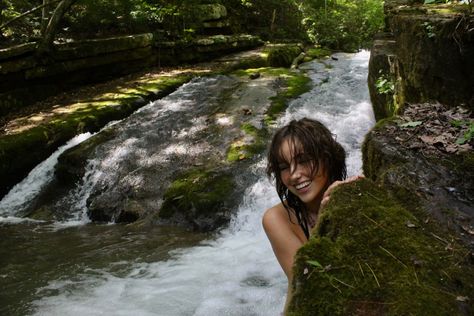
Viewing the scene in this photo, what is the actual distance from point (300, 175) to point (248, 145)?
5637 millimetres

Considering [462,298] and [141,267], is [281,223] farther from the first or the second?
[141,267]

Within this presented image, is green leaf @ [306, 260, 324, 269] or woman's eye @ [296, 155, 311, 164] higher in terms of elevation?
woman's eye @ [296, 155, 311, 164]

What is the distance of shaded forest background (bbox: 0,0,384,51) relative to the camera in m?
13.2

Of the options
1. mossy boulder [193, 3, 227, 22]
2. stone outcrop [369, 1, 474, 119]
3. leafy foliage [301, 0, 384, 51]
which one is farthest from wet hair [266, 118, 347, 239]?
leafy foliage [301, 0, 384, 51]

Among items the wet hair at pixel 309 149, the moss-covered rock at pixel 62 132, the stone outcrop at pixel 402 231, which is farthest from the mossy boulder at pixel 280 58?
the wet hair at pixel 309 149

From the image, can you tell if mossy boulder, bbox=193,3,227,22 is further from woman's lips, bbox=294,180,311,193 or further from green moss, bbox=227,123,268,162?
woman's lips, bbox=294,180,311,193

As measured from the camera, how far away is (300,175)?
2.40m

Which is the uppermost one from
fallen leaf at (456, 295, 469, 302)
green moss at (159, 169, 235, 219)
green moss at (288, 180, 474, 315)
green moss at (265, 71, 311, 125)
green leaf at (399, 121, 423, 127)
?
green leaf at (399, 121, 423, 127)

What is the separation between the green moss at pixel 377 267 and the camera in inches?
61.9

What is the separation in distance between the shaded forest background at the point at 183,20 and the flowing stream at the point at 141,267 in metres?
6.81

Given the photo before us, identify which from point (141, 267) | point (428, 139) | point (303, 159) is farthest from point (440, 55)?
point (141, 267)

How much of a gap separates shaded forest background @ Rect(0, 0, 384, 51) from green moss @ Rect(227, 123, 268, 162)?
6667 mm

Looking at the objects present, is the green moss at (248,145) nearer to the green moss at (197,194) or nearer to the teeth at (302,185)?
the green moss at (197,194)

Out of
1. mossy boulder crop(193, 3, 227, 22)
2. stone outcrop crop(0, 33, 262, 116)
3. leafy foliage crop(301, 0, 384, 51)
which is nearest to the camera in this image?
stone outcrop crop(0, 33, 262, 116)
